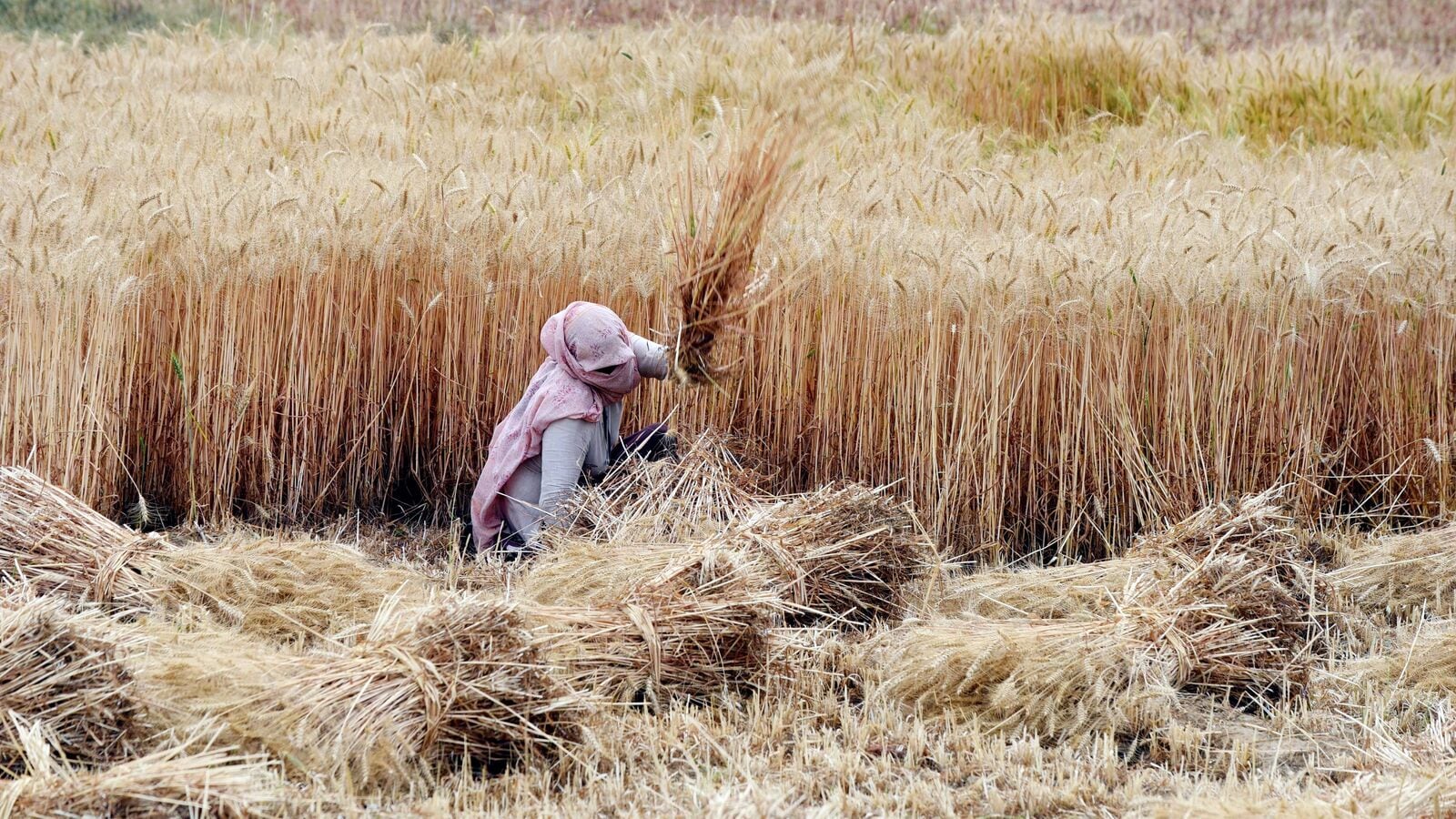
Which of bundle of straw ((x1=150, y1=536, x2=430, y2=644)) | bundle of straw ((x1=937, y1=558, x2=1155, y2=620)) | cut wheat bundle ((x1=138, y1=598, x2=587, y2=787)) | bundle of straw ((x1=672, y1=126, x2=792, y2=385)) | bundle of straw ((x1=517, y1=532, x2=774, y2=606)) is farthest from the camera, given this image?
bundle of straw ((x1=672, y1=126, x2=792, y2=385))

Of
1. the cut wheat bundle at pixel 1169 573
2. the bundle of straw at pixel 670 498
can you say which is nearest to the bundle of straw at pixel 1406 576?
the cut wheat bundle at pixel 1169 573

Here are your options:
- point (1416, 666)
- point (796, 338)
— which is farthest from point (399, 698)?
point (1416, 666)

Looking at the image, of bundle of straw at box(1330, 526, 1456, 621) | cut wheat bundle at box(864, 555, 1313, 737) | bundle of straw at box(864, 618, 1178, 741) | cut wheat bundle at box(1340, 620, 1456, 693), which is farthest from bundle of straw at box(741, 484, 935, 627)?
bundle of straw at box(1330, 526, 1456, 621)

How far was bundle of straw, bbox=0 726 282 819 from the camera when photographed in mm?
2002

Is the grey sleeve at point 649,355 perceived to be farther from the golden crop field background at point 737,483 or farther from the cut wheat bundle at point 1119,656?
the cut wheat bundle at point 1119,656

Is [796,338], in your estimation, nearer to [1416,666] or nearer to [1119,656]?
[1119,656]

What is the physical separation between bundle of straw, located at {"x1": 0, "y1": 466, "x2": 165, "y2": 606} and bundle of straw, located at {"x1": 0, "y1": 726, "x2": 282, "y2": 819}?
897mm

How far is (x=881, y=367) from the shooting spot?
3887 mm

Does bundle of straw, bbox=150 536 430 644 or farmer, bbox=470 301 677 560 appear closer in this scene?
bundle of straw, bbox=150 536 430 644

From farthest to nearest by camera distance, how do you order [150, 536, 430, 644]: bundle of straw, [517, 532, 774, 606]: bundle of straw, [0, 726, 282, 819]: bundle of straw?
[150, 536, 430, 644]: bundle of straw → [517, 532, 774, 606]: bundle of straw → [0, 726, 282, 819]: bundle of straw

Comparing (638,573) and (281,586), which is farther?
(281,586)

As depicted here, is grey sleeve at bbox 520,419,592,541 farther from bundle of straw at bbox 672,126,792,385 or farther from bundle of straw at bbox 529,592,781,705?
bundle of straw at bbox 529,592,781,705

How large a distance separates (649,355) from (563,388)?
244 mm

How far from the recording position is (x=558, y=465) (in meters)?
3.55
